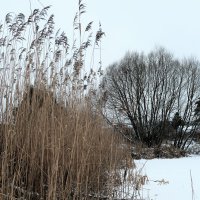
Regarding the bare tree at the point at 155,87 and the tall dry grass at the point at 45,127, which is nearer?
the tall dry grass at the point at 45,127

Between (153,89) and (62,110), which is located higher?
(153,89)

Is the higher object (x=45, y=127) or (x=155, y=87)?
(x=155, y=87)

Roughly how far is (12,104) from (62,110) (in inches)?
16.9

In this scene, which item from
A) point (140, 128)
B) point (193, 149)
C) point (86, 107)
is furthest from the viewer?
point (140, 128)

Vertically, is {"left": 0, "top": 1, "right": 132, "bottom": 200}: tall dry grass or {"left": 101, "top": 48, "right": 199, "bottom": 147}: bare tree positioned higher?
{"left": 101, "top": 48, "right": 199, "bottom": 147}: bare tree

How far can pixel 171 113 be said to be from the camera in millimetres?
22234

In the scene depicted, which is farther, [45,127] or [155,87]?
[155,87]

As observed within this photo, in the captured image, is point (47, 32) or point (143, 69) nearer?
point (47, 32)

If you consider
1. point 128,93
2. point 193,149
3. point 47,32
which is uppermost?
point 128,93

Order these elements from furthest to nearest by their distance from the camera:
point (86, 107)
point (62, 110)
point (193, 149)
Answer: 1. point (193, 149)
2. point (86, 107)
3. point (62, 110)

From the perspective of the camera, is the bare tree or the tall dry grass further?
the bare tree

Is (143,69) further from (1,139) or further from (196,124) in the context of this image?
(1,139)

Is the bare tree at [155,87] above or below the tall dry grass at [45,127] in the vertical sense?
above

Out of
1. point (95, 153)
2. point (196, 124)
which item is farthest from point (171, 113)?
point (95, 153)
